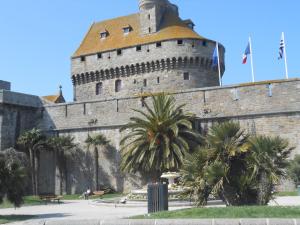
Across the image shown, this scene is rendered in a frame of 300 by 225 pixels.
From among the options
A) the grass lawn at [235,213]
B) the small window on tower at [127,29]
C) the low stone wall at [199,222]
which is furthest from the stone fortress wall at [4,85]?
the low stone wall at [199,222]

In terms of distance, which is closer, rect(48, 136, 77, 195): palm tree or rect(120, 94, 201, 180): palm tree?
rect(120, 94, 201, 180): palm tree

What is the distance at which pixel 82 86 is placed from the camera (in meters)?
42.0

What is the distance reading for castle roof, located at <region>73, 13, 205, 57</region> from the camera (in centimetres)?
3888

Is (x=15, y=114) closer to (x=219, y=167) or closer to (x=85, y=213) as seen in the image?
(x=85, y=213)

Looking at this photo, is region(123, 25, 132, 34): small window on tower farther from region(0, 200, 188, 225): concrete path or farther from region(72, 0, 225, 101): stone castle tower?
region(0, 200, 188, 225): concrete path

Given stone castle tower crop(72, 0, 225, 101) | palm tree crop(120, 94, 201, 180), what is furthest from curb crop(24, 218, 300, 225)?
stone castle tower crop(72, 0, 225, 101)

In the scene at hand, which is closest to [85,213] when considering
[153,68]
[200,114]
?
[200,114]

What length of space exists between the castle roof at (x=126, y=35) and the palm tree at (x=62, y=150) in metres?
12.2

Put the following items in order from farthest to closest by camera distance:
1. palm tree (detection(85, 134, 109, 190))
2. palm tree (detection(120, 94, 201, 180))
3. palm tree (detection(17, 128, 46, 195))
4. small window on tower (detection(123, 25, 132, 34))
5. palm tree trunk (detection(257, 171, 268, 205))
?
1. small window on tower (detection(123, 25, 132, 34))
2. palm tree (detection(17, 128, 46, 195))
3. palm tree (detection(85, 134, 109, 190))
4. palm tree (detection(120, 94, 201, 180))
5. palm tree trunk (detection(257, 171, 268, 205))

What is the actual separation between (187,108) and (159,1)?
16.1 meters

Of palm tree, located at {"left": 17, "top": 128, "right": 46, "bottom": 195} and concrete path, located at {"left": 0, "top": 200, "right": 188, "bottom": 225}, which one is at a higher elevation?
palm tree, located at {"left": 17, "top": 128, "right": 46, "bottom": 195}

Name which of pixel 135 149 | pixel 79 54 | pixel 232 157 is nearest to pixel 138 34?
pixel 79 54

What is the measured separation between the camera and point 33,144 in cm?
A: 3014

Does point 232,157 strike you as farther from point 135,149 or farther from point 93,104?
point 93,104
